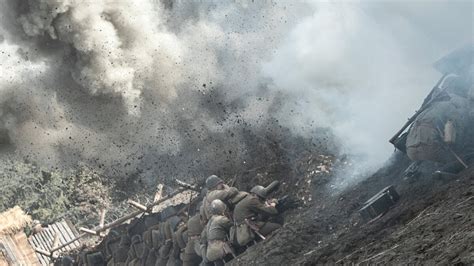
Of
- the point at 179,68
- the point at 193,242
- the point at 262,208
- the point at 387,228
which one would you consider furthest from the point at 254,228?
the point at 179,68

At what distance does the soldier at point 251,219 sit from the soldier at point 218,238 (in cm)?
28

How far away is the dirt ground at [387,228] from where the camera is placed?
5.85 metres

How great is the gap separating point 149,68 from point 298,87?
6.31m

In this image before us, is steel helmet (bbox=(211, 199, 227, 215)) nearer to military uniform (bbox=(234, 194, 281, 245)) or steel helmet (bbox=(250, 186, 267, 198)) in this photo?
→ military uniform (bbox=(234, 194, 281, 245))

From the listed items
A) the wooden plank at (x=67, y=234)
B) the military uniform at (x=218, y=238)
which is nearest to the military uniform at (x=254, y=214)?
the military uniform at (x=218, y=238)

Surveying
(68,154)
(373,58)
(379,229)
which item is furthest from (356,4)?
(68,154)

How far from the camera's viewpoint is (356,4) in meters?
16.6

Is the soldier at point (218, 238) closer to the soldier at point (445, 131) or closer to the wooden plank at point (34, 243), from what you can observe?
the soldier at point (445, 131)

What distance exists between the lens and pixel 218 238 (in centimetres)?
1159

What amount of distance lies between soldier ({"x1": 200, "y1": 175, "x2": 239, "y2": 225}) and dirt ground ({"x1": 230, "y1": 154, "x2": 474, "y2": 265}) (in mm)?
1235

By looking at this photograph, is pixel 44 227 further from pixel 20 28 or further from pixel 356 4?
pixel 356 4

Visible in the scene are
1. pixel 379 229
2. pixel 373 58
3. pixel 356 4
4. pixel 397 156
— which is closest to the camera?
pixel 379 229

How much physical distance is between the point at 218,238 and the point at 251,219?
0.77m

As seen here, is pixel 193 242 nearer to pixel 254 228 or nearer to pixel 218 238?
pixel 218 238
